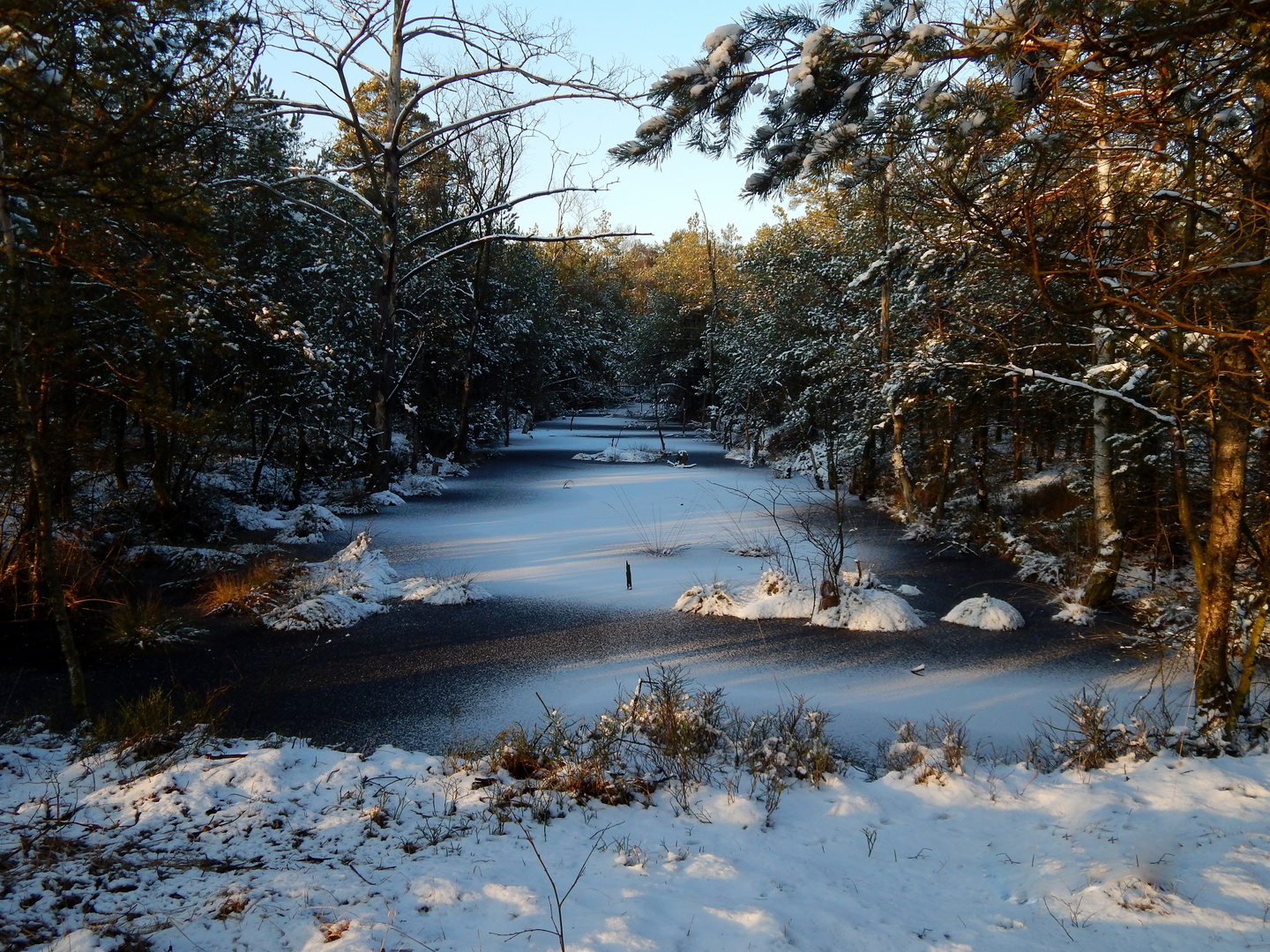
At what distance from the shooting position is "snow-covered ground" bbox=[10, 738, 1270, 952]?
2.42 m

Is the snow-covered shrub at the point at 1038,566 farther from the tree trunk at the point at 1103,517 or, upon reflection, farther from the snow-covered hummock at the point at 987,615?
the snow-covered hummock at the point at 987,615

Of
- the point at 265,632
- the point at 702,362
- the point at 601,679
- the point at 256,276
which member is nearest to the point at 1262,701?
the point at 601,679

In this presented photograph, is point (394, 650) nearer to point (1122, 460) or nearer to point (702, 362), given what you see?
point (1122, 460)

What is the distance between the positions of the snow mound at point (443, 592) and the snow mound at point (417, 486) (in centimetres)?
775

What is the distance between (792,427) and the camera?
2189 cm

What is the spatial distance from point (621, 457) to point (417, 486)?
793 centimetres

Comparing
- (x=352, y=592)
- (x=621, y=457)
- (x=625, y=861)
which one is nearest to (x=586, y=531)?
(x=352, y=592)

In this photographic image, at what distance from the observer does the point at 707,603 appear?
8180 millimetres

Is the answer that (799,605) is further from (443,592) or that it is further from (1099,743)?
(1099,743)

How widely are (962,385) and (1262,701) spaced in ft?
19.4

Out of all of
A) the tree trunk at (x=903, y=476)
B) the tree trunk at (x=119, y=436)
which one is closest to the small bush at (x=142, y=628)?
the tree trunk at (x=119, y=436)

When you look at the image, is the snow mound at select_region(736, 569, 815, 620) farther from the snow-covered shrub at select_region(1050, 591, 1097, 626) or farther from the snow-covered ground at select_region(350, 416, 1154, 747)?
the snow-covered shrub at select_region(1050, 591, 1097, 626)

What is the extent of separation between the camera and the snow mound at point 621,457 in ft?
75.6

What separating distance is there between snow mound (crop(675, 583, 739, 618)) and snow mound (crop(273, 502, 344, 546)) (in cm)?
586
